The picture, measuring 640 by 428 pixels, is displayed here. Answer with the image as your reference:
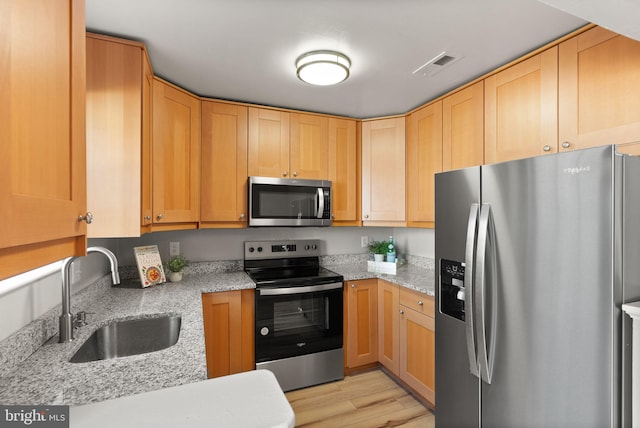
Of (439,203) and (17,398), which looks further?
(439,203)

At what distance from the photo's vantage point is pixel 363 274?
274cm

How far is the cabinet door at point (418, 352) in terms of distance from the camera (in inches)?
85.2

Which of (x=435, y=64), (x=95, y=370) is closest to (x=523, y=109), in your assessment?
(x=435, y=64)

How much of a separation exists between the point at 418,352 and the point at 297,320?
0.92m

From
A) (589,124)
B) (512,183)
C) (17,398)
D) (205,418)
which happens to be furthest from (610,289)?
(17,398)

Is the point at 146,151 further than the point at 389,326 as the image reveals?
No

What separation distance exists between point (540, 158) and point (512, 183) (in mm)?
142

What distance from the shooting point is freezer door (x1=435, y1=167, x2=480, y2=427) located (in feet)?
5.25

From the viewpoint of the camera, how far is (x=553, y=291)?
4.07ft

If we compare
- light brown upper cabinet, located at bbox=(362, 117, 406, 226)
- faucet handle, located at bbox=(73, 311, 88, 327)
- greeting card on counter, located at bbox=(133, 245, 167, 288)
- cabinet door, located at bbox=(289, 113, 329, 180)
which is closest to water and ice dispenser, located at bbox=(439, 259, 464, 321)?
light brown upper cabinet, located at bbox=(362, 117, 406, 226)

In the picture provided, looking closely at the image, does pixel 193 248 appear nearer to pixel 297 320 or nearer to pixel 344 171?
pixel 297 320

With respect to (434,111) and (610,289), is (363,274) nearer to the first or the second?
(434,111)

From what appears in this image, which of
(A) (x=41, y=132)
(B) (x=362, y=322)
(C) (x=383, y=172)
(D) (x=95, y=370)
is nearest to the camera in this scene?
(A) (x=41, y=132)

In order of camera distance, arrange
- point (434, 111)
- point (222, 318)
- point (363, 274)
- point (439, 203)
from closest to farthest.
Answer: point (439, 203) → point (222, 318) → point (434, 111) → point (363, 274)
